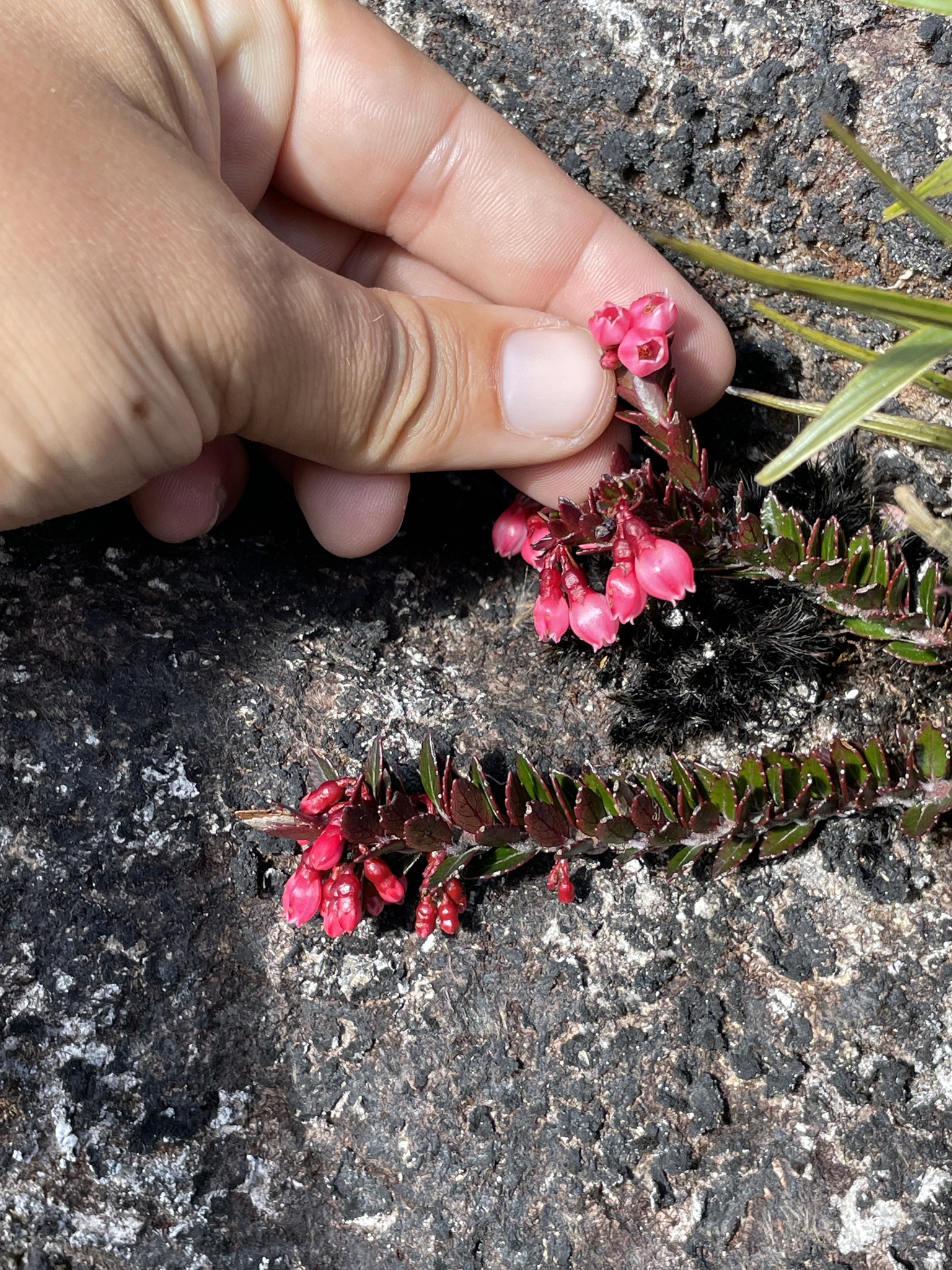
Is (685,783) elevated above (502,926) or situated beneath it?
elevated above

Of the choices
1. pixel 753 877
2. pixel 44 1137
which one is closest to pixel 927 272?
pixel 753 877

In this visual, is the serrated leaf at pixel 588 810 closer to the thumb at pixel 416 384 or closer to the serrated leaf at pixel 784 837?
the serrated leaf at pixel 784 837

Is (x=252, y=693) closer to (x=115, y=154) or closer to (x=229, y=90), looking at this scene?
(x=115, y=154)

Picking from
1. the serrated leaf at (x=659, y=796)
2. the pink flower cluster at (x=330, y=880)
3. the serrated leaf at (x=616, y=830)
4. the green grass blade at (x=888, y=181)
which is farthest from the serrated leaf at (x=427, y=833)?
the green grass blade at (x=888, y=181)

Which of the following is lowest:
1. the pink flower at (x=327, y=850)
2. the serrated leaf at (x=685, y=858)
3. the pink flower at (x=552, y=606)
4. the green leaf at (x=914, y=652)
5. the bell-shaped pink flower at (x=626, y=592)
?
the pink flower at (x=327, y=850)

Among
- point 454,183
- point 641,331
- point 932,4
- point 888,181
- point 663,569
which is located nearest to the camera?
point 888,181

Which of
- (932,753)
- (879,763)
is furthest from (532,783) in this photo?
(932,753)

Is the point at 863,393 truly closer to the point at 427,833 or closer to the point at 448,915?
the point at 427,833
